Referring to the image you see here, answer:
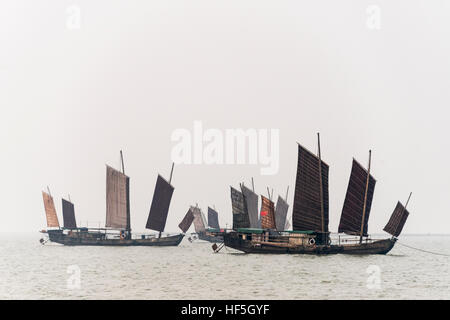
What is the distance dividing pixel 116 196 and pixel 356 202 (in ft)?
105

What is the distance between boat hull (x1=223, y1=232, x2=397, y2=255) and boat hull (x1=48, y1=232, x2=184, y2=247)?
21.8 m

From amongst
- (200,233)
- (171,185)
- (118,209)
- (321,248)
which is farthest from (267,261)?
(200,233)

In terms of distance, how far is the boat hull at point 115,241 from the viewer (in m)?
77.2

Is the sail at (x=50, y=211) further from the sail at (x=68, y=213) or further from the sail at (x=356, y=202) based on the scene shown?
the sail at (x=356, y=202)

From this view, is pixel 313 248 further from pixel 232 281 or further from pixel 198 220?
pixel 198 220

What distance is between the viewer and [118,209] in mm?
70188

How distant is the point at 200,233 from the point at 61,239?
103 feet

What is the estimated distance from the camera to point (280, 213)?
285 ft

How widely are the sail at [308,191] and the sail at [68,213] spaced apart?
142 feet

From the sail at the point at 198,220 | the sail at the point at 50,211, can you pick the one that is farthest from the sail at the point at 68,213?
the sail at the point at 198,220

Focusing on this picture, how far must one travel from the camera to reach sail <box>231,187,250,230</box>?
60250mm

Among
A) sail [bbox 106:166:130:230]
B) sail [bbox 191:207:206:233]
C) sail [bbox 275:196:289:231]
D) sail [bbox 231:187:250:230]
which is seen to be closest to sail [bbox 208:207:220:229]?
sail [bbox 191:207:206:233]

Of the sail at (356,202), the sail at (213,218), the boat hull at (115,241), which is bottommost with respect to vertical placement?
the boat hull at (115,241)
